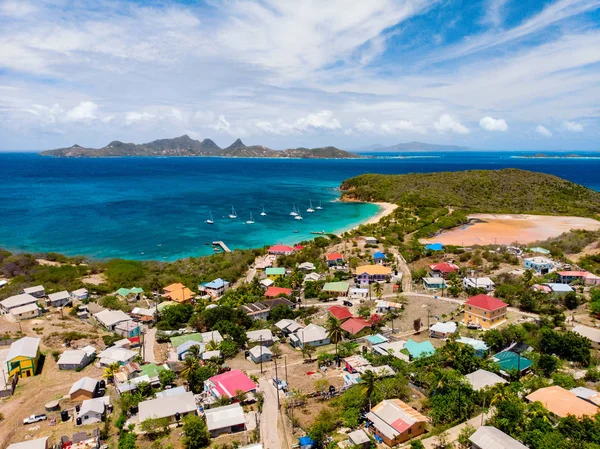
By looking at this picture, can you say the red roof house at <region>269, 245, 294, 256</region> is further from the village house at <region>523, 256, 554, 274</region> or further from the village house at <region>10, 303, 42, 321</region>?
the village house at <region>523, 256, 554, 274</region>

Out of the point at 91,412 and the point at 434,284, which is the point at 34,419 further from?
the point at 434,284

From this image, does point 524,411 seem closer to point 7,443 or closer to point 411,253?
point 7,443

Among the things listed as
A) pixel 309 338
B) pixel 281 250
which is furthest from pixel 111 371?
pixel 281 250

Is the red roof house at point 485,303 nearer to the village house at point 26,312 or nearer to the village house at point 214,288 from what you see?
the village house at point 214,288

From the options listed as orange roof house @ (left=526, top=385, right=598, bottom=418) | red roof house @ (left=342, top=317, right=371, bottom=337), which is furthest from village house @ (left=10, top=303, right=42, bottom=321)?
orange roof house @ (left=526, top=385, right=598, bottom=418)

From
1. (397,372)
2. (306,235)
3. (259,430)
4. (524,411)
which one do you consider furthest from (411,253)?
(259,430)
